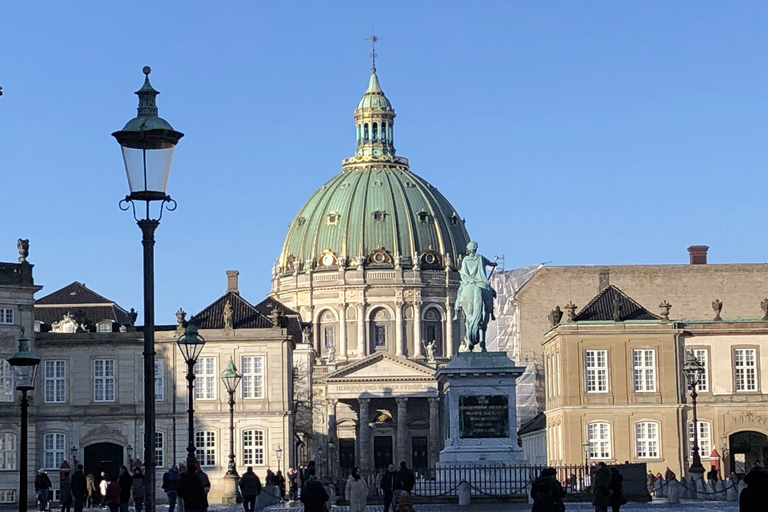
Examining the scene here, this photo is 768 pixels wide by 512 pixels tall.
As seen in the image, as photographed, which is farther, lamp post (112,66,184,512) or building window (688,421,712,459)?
building window (688,421,712,459)

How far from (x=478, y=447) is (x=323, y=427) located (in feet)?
267

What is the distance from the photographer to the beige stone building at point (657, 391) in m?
70.1

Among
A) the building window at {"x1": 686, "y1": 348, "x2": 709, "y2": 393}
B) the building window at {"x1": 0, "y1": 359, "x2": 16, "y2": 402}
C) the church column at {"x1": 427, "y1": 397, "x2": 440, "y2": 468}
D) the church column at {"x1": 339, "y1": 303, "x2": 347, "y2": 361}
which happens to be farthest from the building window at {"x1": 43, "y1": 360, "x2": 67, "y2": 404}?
the church column at {"x1": 339, "y1": 303, "x2": 347, "y2": 361}

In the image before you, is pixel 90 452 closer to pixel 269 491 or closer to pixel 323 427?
pixel 269 491

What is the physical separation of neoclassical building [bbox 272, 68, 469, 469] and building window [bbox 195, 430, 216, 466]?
181 feet

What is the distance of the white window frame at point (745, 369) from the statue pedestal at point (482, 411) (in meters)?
26.9

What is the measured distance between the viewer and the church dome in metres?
151

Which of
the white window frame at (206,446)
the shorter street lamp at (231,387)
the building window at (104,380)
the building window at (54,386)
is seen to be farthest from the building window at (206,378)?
the shorter street lamp at (231,387)

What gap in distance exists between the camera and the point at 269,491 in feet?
169

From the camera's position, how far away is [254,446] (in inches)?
2953

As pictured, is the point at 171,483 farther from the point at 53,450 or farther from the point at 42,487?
the point at 53,450

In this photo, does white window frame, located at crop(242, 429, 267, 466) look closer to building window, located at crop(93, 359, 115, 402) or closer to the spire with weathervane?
building window, located at crop(93, 359, 115, 402)

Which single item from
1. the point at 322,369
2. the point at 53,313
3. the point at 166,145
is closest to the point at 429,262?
the point at 322,369

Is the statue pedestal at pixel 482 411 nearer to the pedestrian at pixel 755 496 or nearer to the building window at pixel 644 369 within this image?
the building window at pixel 644 369
